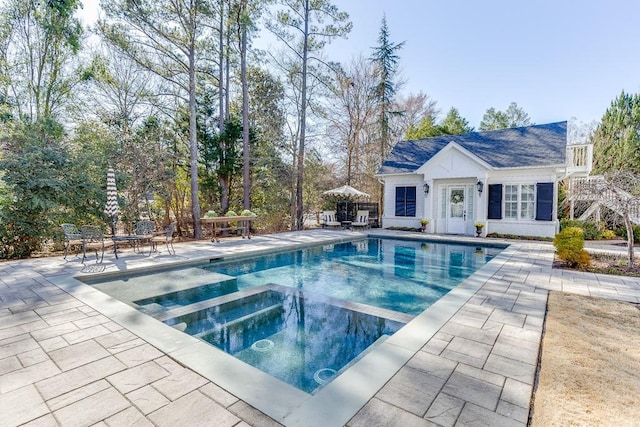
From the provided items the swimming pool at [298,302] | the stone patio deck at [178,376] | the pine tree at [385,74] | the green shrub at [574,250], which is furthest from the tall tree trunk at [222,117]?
the green shrub at [574,250]

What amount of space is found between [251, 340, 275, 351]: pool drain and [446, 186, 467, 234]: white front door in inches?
450

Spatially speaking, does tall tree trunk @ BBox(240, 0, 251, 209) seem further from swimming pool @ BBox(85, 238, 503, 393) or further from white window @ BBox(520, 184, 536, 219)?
white window @ BBox(520, 184, 536, 219)

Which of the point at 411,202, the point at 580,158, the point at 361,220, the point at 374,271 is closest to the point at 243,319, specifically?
the point at 374,271

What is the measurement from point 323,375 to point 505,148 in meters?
13.5

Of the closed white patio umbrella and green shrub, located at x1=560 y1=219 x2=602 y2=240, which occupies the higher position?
the closed white patio umbrella

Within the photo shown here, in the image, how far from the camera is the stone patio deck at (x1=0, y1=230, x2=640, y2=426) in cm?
194

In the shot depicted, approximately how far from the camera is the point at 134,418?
1.92 metres

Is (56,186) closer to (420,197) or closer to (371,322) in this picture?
(371,322)

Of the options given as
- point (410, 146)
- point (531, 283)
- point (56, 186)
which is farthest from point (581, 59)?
point (56, 186)

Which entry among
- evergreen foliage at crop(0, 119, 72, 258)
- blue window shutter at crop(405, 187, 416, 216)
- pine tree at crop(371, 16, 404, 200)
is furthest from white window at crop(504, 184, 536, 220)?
evergreen foliage at crop(0, 119, 72, 258)

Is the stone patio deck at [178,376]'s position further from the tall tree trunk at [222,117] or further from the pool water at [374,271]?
the tall tree trunk at [222,117]

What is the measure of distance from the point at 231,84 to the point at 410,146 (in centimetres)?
1008

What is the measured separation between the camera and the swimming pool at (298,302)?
3.58 meters

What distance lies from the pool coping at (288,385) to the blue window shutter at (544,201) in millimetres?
9797
